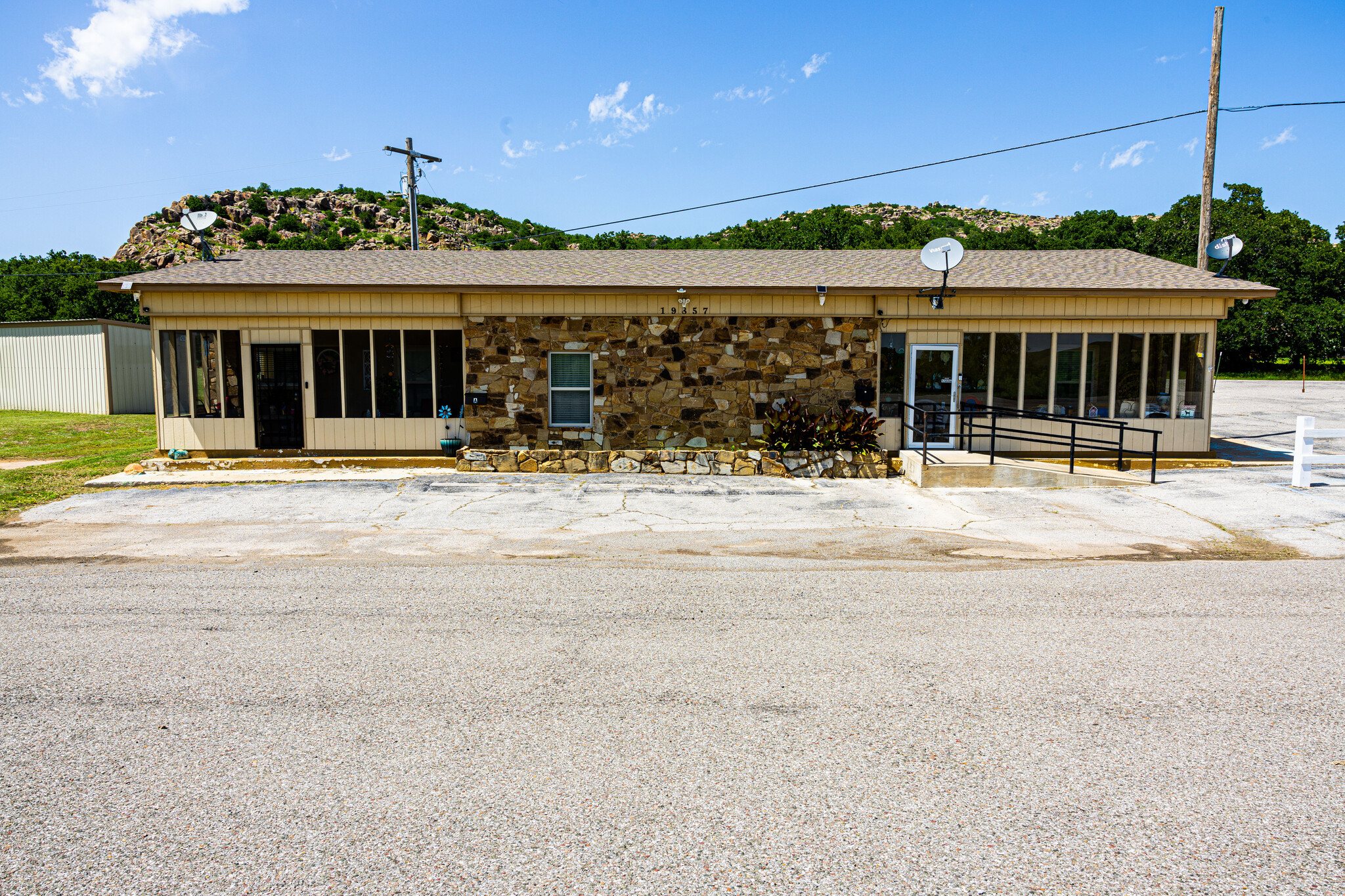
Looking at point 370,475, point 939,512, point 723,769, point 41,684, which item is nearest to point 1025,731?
point 723,769

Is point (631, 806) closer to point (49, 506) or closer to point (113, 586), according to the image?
point (113, 586)

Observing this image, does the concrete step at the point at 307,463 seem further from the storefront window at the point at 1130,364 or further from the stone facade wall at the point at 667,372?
the storefront window at the point at 1130,364

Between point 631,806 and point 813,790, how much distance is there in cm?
81

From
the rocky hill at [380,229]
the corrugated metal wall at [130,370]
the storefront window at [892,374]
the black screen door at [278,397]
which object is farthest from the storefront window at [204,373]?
the rocky hill at [380,229]

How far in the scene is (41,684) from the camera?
4461mm

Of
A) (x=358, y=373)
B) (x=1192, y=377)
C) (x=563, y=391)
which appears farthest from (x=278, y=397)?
(x=1192, y=377)

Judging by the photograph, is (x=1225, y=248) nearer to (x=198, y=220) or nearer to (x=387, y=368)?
(x=387, y=368)

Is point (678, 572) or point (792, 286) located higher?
point (792, 286)

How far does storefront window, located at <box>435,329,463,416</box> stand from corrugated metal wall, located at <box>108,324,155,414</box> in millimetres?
13861

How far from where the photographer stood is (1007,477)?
12.3 meters

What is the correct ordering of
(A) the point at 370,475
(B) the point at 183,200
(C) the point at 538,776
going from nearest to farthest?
(C) the point at 538,776 < (A) the point at 370,475 < (B) the point at 183,200

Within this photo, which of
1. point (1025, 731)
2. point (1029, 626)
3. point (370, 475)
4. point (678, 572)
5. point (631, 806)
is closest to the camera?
point (631, 806)

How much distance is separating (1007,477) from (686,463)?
17.6ft

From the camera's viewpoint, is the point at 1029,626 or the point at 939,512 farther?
the point at 939,512
